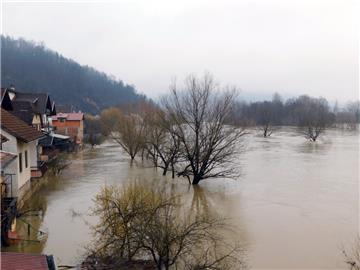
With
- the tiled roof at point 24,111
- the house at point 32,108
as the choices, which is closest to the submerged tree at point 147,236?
the house at point 32,108

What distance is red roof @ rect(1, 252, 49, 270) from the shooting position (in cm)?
594

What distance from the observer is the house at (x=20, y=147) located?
1620 centimetres

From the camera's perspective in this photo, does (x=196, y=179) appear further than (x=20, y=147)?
Yes

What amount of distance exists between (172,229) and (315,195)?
12.9m

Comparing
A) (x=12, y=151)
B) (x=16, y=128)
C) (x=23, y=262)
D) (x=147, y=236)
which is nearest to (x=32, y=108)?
(x=16, y=128)

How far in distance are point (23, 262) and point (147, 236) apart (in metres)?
3.71

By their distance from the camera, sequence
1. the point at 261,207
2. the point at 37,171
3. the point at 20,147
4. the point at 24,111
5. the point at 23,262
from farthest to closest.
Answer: the point at 24,111, the point at 37,171, the point at 261,207, the point at 20,147, the point at 23,262

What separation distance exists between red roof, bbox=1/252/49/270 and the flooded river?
218 inches

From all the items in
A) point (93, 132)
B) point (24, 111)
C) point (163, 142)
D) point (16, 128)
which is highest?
point (24, 111)

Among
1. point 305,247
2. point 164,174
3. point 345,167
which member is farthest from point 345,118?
point 305,247

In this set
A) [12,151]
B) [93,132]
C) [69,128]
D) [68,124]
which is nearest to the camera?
[12,151]

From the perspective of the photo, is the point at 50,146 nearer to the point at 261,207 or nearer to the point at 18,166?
the point at 18,166

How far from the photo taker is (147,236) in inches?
372

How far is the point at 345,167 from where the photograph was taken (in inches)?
1177
